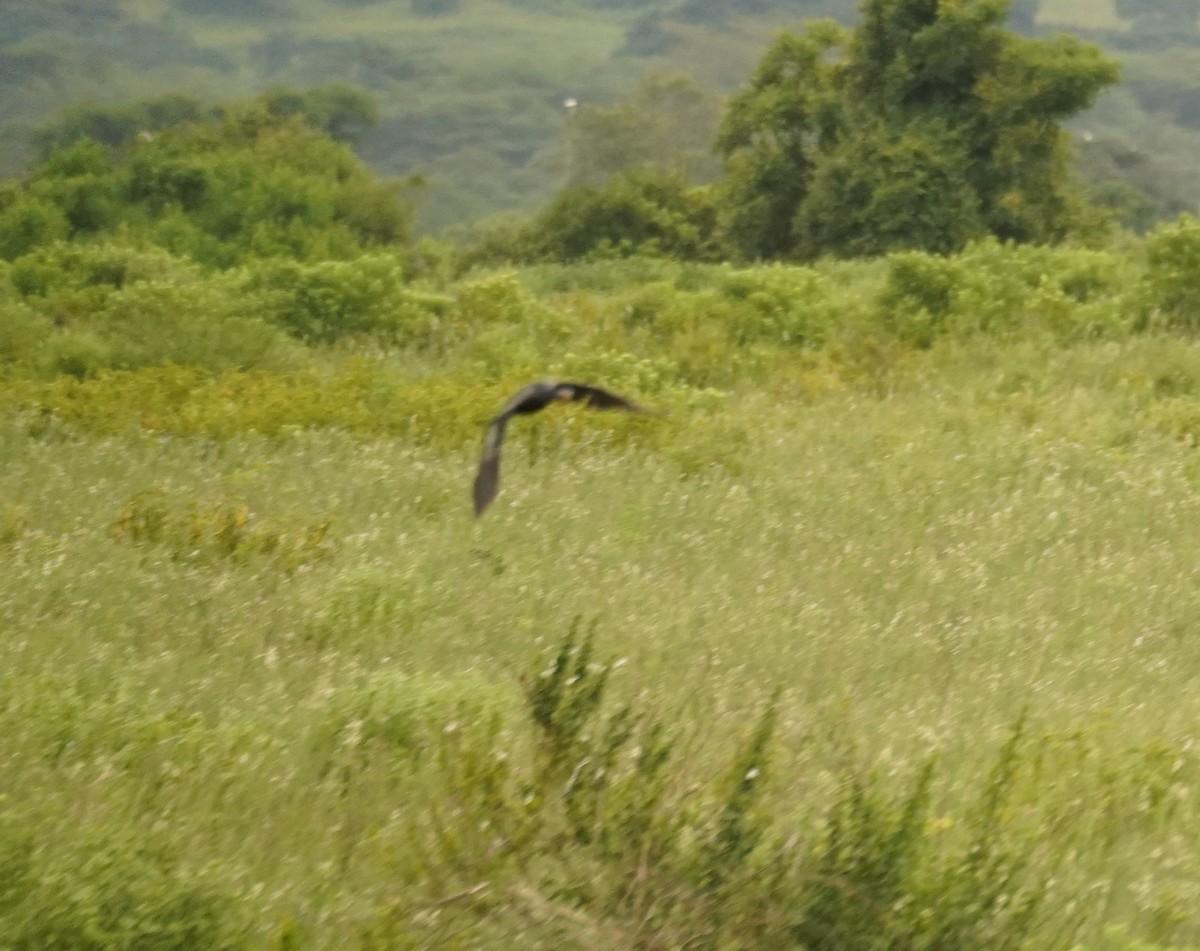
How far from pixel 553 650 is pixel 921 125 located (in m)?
17.1

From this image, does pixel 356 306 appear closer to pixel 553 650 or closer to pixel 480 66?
pixel 553 650

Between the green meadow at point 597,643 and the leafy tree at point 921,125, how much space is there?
8.33 m

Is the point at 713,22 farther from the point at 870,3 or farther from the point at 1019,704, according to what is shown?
the point at 1019,704

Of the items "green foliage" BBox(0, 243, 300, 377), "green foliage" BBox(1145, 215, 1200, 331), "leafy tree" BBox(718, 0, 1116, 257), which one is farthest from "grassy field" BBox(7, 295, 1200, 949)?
"leafy tree" BBox(718, 0, 1116, 257)

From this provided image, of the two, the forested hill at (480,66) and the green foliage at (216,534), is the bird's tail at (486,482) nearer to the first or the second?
the green foliage at (216,534)

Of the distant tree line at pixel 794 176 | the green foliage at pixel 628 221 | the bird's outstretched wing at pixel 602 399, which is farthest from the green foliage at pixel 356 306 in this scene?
the bird's outstretched wing at pixel 602 399

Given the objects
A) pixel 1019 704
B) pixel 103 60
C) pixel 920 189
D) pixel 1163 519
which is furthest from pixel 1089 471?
pixel 103 60

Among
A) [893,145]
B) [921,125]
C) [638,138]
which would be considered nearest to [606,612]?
[893,145]

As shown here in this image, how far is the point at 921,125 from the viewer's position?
20.8m

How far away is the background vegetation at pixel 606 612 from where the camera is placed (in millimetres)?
3436

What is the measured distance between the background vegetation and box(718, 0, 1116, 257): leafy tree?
18.3 ft

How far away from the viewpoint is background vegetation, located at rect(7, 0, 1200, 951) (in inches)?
135

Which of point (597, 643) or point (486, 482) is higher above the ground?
point (486, 482)

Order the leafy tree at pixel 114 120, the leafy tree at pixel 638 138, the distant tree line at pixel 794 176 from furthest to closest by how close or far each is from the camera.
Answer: the leafy tree at pixel 638 138 → the leafy tree at pixel 114 120 → the distant tree line at pixel 794 176
